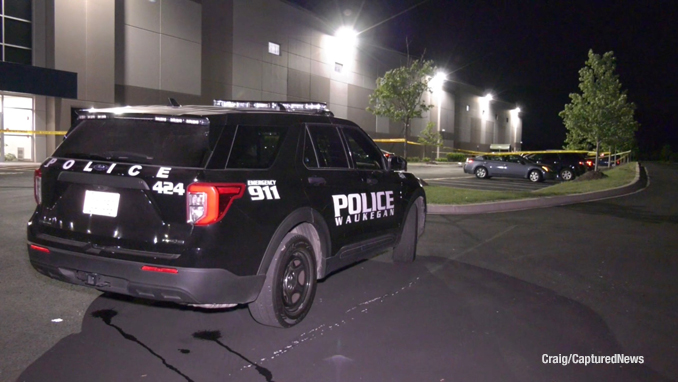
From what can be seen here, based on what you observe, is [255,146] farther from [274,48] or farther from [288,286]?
[274,48]

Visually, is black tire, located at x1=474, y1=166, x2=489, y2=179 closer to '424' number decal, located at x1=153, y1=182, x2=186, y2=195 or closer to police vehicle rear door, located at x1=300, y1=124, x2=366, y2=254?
police vehicle rear door, located at x1=300, y1=124, x2=366, y2=254

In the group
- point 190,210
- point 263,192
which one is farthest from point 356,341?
point 190,210

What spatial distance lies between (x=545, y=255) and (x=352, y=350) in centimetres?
486

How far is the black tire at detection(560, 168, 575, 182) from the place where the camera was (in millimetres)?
27312

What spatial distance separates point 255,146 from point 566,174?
25974mm

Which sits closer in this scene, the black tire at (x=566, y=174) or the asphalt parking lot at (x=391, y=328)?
the asphalt parking lot at (x=391, y=328)

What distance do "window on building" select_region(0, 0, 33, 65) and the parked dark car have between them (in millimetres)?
25227

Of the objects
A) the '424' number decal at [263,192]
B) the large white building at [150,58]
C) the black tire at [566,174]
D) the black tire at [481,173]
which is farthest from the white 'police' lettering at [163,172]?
the black tire at [566,174]

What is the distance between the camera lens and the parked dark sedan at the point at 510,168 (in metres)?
26.3

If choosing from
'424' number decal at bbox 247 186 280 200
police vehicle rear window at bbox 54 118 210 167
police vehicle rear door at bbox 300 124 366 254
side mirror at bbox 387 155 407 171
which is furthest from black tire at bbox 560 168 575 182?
police vehicle rear window at bbox 54 118 210 167

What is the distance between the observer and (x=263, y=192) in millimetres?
4211

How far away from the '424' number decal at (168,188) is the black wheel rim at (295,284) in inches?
46.7

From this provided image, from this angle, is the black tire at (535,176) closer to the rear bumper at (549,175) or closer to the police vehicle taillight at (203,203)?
the rear bumper at (549,175)

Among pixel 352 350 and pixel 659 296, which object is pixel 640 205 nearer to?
pixel 659 296
